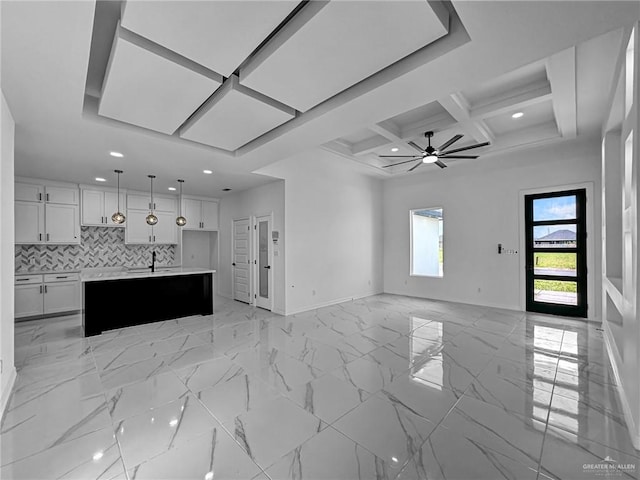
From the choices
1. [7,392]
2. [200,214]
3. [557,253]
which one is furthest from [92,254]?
[557,253]

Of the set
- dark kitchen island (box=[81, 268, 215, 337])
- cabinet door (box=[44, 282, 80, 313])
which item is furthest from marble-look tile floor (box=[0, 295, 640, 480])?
cabinet door (box=[44, 282, 80, 313])

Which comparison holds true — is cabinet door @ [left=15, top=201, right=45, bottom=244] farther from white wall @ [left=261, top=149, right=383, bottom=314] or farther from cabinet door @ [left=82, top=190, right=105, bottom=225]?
white wall @ [left=261, top=149, right=383, bottom=314]

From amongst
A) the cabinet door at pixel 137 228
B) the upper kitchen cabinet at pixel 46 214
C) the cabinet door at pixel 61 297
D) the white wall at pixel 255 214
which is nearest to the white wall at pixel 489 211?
the white wall at pixel 255 214

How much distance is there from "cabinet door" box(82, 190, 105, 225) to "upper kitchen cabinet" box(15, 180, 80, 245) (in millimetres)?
130

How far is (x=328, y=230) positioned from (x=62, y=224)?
557cm

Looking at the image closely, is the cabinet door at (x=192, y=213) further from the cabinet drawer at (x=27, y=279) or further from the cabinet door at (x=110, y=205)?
the cabinet drawer at (x=27, y=279)

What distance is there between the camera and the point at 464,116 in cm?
416

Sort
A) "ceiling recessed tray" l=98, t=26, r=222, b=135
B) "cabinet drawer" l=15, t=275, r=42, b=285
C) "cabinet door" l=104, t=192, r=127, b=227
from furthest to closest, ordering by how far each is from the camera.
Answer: "cabinet door" l=104, t=192, r=127, b=227 < "cabinet drawer" l=15, t=275, r=42, b=285 < "ceiling recessed tray" l=98, t=26, r=222, b=135

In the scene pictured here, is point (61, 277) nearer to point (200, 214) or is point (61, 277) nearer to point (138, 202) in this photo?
point (138, 202)

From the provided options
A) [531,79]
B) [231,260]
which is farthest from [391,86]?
[231,260]

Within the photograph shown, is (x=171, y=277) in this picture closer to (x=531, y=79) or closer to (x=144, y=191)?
(x=144, y=191)

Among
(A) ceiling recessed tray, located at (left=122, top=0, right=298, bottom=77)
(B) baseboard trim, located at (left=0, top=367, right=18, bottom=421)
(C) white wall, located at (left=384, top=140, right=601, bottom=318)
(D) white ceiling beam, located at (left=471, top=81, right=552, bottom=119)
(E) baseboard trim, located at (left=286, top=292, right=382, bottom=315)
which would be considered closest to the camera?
(A) ceiling recessed tray, located at (left=122, top=0, right=298, bottom=77)

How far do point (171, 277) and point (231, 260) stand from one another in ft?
6.47

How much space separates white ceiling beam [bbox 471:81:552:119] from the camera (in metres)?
3.65
